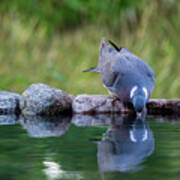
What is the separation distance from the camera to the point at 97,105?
4812 mm

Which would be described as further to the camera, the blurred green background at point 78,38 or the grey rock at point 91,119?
the blurred green background at point 78,38

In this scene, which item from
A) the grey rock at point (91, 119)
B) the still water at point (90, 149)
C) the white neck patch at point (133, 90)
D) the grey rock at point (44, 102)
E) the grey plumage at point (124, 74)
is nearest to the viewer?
the still water at point (90, 149)

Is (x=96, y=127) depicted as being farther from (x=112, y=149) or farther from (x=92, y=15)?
(x=92, y=15)

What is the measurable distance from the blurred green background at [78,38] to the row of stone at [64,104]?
1.33m

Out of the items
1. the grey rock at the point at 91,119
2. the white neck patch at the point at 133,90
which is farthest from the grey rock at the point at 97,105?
the white neck patch at the point at 133,90

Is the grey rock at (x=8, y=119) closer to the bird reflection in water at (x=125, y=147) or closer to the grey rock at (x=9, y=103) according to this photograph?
the grey rock at (x=9, y=103)

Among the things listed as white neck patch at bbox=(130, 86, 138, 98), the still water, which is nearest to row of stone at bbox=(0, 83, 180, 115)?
white neck patch at bbox=(130, 86, 138, 98)

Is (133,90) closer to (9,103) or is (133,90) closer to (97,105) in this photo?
(97,105)

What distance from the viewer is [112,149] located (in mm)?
2721

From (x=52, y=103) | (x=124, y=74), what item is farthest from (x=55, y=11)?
(x=124, y=74)

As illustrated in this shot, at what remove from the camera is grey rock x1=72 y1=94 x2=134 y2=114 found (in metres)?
4.79

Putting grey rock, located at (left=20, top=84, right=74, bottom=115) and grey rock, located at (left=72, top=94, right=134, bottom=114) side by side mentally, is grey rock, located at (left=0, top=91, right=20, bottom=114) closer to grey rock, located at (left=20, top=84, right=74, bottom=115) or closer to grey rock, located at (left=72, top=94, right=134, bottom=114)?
grey rock, located at (left=20, top=84, right=74, bottom=115)

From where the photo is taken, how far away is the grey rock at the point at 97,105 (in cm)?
479

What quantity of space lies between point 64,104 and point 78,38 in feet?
12.4
